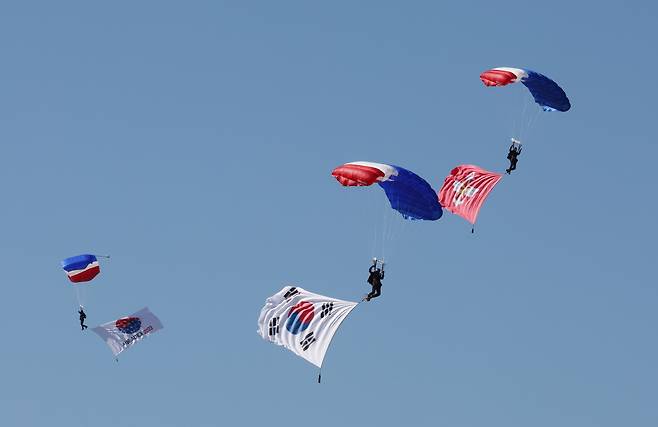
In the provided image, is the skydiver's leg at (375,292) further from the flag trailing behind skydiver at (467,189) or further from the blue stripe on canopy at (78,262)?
the blue stripe on canopy at (78,262)

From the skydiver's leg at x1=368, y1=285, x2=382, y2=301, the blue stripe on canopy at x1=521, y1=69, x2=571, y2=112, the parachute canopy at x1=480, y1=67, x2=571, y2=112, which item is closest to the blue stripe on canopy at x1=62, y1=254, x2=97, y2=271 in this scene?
the skydiver's leg at x1=368, y1=285, x2=382, y2=301

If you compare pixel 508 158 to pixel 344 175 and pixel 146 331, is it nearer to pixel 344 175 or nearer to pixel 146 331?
pixel 344 175

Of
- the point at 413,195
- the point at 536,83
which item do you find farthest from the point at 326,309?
the point at 536,83

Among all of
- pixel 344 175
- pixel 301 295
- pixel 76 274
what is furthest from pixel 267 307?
pixel 76 274

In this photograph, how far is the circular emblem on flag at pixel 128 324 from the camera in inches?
3829

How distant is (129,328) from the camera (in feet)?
319

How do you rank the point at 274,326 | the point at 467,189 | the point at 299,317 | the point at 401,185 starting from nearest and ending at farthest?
the point at 401,185 → the point at 299,317 → the point at 274,326 → the point at 467,189

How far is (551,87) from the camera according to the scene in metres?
86.9

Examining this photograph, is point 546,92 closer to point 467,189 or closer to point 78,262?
point 467,189

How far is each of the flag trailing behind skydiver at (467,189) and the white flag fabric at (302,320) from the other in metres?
9.76

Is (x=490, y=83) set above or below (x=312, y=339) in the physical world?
above

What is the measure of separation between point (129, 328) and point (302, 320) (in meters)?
19.0

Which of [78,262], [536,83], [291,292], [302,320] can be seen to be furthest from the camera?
[78,262]

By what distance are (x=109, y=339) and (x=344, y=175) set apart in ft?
73.2
